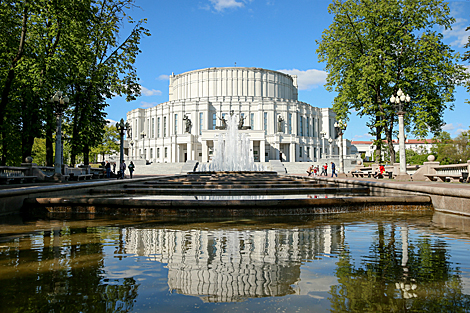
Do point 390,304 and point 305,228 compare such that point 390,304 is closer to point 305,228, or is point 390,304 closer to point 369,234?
point 369,234


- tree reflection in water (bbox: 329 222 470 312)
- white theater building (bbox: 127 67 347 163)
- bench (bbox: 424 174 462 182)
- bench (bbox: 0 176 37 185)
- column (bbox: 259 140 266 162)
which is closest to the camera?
tree reflection in water (bbox: 329 222 470 312)

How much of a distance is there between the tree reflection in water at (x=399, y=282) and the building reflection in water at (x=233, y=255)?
0.46 metres

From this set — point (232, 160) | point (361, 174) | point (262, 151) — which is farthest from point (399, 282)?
point (262, 151)

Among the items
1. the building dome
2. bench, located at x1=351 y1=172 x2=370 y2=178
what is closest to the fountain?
bench, located at x1=351 y1=172 x2=370 y2=178

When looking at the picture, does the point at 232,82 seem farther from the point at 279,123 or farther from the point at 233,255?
the point at 233,255

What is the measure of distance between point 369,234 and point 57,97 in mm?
17045

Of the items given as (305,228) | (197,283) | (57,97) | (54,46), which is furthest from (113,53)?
(197,283)

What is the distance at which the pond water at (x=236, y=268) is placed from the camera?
2.48 metres

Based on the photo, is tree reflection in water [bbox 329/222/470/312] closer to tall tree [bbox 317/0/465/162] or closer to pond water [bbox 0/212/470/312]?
pond water [bbox 0/212/470/312]

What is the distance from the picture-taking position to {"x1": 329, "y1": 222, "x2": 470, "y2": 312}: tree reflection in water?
2395 millimetres

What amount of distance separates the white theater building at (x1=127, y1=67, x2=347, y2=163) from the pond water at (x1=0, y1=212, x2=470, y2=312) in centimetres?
5363

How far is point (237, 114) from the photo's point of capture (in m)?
74.1

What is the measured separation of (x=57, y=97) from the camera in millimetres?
16938

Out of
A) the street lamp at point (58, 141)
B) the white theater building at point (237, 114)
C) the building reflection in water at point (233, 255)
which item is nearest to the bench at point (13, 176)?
the street lamp at point (58, 141)
